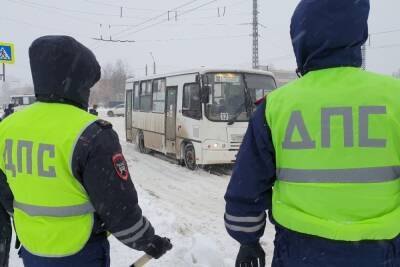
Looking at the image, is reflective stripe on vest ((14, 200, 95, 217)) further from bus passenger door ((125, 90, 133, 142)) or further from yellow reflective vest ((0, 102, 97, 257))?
bus passenger door ((125, 90, 133, 142))

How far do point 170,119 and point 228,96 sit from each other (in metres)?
2.53

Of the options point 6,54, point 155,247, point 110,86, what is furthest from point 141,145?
point 110,86

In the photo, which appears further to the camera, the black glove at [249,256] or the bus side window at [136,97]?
the bus side window at [136,97]

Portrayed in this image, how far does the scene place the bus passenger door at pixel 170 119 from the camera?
13.1 m

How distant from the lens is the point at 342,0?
6.72ft

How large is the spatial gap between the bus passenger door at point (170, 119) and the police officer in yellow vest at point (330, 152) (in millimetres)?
10912

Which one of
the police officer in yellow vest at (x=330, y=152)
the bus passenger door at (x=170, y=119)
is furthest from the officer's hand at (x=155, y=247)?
the bus passenger door at (x=170, y=119)

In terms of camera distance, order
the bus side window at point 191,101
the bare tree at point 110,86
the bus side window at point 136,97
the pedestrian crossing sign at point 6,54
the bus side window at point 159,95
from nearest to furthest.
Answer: the bus side window at point 191,101 < the pedestrian crossing sign at point 6,54 < the bus side window at point 159,95 < the bus side window at point 136,97 < the bare tree at point 110,86

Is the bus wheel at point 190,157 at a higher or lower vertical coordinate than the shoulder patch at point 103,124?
lower

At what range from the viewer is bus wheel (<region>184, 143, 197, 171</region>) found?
12.0 metres

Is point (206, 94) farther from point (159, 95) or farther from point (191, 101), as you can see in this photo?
point (159, 95)

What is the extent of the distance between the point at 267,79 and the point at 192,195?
4.49 meters

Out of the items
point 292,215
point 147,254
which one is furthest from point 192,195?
point 292,215

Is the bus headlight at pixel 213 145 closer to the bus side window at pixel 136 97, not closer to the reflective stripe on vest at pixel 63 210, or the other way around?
the bus side window at pixel 136 97
